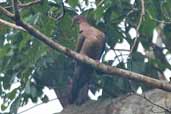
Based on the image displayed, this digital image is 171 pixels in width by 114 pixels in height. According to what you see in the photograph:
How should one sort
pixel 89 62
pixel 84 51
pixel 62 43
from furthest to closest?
A: 1. pixel 84 51
2. pixel 62 43
3. pixel 89 62

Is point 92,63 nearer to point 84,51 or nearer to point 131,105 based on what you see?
point 131,105

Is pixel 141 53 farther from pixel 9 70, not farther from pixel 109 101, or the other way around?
pixel 9 70

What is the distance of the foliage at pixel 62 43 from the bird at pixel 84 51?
0.07m

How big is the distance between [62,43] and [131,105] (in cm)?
75

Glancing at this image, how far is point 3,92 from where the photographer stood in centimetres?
539

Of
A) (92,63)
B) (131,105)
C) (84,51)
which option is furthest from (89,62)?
(84,51)

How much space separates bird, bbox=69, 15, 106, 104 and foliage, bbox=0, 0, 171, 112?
7cm

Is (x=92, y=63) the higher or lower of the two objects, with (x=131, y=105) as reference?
higher

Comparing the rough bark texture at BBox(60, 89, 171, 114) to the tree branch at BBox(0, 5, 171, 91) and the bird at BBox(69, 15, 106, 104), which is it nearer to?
the bird at BBox(69, 15, 106, 104)

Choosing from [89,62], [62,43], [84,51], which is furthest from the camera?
[84,51]

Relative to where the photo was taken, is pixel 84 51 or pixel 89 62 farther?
pixel 84 51

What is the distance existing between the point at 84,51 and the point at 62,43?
81 centimetres

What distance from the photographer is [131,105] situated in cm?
454

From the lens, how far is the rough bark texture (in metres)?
4.41
